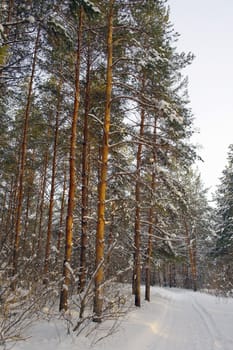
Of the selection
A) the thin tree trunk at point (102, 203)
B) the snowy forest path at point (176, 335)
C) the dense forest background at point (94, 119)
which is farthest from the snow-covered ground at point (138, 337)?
the thin tree trunk at point (102, 203)

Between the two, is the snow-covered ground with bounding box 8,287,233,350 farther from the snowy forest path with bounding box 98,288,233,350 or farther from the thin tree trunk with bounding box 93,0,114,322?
the thin tree trunk with bounding box 93,0,114,322

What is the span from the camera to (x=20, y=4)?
939 cm

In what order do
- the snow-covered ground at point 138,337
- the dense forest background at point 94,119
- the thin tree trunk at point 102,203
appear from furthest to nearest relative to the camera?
the thin tree trunk at point 102,203
the dense forest background at point 94,119
the snow-covered ground at point 138,337

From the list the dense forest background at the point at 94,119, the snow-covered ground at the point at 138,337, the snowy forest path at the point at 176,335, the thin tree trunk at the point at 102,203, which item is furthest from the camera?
the thin tree trunk at the point at 102,203

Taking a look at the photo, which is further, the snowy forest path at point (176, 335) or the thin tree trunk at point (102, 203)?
the thin tree trunk at point (102, 203)

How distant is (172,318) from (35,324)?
6637 millimetres

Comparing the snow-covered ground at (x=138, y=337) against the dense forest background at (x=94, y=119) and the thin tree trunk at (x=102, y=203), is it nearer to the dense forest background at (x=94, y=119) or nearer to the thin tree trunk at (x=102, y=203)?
the dense forest background at (x=94, y=119)

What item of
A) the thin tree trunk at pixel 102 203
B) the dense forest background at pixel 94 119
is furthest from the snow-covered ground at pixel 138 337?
the thin tree trunk at pixel 102 203

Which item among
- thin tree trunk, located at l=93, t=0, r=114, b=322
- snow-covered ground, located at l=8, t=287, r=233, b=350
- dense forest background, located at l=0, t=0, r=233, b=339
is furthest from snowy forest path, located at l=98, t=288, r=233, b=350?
thin tree trunk, located at l=93, t=0, r=114, b=322

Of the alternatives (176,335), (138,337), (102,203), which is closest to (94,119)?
(102,203)

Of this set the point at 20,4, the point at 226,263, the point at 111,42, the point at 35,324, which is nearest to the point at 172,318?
the point at 35,324

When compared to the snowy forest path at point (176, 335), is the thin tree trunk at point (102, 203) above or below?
above

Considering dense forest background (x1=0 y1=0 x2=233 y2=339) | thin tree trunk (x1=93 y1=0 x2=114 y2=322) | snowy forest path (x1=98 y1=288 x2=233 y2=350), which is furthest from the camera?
thin tree trunk (x1=93 y1=0 x2=114 y2=322)

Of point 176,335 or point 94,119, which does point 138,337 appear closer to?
point 176,335
